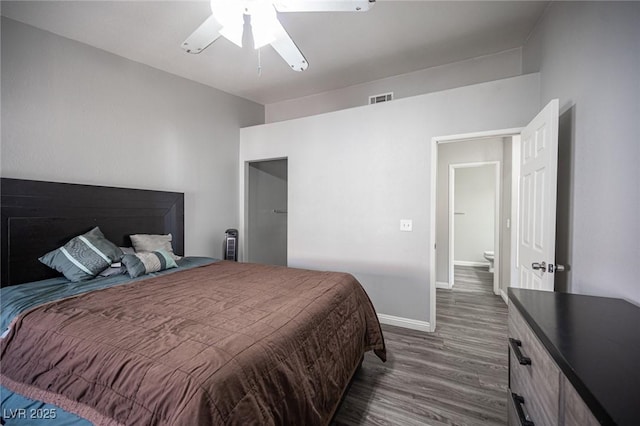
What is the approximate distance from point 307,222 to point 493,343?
2.33 metres

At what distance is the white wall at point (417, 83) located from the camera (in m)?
2.91

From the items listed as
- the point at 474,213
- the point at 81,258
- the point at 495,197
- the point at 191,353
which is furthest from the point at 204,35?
the point at 474,213

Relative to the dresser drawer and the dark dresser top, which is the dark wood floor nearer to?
the dresser drawer

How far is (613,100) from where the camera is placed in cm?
130

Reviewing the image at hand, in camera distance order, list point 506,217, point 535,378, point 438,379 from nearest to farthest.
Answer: point 535,378
point 438,379
point 506,217

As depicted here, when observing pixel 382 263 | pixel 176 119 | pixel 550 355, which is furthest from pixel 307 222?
pixel 550 355

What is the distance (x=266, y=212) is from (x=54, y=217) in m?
2.73

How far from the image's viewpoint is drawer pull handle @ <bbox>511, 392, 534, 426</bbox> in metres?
0.96

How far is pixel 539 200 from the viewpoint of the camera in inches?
72.7

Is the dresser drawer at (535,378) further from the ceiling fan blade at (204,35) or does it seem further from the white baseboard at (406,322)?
the ceiling fan blade at (204,35)

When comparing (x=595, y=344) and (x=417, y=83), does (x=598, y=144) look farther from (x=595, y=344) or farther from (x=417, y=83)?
(x=417, y=83)

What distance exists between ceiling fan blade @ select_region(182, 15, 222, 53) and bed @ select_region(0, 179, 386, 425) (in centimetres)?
160

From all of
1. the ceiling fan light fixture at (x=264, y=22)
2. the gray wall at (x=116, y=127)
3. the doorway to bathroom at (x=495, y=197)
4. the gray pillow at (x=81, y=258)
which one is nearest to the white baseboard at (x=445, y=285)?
the doorway to bathroom at (x=495, y=197)

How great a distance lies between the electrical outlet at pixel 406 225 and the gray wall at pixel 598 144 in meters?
1.21
